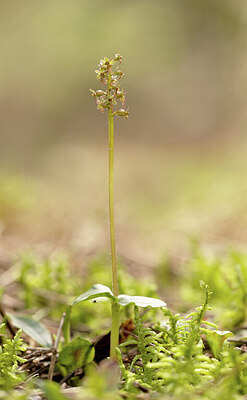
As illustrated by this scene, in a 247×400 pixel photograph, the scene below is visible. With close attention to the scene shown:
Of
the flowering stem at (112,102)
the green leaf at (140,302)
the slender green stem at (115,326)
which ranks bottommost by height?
the slender green stem at (115,326)

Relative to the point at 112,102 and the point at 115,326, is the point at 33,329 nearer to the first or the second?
the point at 115,326

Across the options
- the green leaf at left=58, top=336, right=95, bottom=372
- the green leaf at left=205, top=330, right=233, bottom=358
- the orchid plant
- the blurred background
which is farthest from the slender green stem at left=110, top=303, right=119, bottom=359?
the blurred background

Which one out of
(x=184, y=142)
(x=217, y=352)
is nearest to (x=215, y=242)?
(x=217, y=352)

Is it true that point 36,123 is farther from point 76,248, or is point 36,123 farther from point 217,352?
point 217,352

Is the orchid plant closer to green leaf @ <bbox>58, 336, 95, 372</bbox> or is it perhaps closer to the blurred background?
green leaf @ <bbox>58, 336, 95, 372</bbox>

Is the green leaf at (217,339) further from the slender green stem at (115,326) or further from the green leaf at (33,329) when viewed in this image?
the green leaf at (33,329)

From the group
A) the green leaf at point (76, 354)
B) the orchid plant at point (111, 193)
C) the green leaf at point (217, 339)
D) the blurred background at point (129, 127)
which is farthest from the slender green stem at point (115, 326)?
the blurred background at point (129, 127)

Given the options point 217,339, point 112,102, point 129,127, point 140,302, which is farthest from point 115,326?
point 129,127
